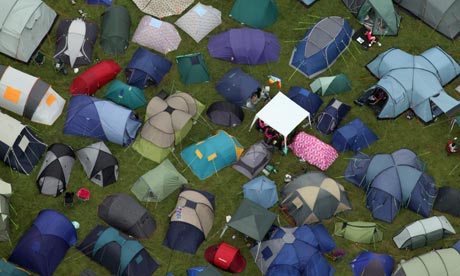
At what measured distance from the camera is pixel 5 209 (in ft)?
119

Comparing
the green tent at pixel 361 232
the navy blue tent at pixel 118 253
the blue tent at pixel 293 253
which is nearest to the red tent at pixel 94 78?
the navy blue tent at pixel 118 253

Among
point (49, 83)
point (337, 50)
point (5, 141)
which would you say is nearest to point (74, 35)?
point (49, 83)

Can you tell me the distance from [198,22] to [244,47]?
13.3 ft

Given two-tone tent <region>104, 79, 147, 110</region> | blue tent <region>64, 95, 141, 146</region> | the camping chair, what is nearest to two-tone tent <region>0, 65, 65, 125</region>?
blue tent <region>64, 95, 141, 146</region>

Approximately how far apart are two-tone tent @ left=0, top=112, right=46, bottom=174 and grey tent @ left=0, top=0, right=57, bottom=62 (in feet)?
19.5

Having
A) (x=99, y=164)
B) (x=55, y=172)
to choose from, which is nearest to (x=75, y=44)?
(x=99, y=164)

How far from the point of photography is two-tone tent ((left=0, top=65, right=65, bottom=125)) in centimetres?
3972

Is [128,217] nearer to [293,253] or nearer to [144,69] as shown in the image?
[293,253]

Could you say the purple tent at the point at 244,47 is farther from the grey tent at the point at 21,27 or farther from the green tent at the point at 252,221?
the green tent at the point at 252,221

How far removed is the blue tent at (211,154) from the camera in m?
38.9

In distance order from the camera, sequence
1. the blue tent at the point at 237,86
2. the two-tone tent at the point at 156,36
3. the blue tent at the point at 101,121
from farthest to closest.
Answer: the two-tone tent at the point at 156,36, the blue tent at the point at 237,86, the blue tent at the point at 101,121

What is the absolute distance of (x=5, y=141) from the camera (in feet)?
124

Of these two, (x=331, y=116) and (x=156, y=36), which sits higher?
(x=156, y=36)

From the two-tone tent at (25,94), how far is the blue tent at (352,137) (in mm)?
17425
